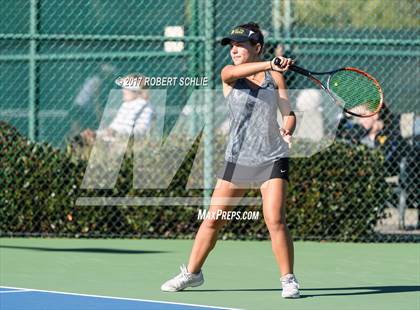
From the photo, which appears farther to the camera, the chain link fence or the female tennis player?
the chain link fence

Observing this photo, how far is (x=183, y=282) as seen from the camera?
7.50m

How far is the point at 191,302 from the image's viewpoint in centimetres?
709

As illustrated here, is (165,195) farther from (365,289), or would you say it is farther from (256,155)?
(256,155)

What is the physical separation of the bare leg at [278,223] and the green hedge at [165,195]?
13.0 ft

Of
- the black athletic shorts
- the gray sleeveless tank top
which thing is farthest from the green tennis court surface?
the gray sleeveless tank top

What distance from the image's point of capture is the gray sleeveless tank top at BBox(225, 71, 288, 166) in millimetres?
7438

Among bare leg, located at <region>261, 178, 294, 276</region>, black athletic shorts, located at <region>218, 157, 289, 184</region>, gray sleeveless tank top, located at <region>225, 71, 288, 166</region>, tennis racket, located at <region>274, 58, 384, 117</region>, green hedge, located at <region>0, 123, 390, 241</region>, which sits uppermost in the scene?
green hedge, located at <region>0, 123, 390, 241</region>

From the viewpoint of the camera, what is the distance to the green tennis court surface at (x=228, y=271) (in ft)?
24.0

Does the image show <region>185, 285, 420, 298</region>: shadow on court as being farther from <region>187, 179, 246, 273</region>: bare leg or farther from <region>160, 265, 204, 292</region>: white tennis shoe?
<region>187, 179, 246, 273</region>: bare leg

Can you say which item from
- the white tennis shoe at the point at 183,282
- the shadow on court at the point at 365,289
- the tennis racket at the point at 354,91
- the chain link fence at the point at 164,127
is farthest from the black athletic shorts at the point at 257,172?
the chain link fence at the point at 164,127

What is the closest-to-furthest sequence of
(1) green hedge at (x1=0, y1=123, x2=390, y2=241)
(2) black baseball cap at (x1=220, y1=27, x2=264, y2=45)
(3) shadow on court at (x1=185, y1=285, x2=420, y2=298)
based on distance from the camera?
(2) black baseball cap at (x1=220, y1=27, x2=264, y2=45) < (3) shadow on court at (x1=185, y1=285, x2=420, y2=298) < (1) green hedge at (x1=0, y1=123, x2=390, y2=241)

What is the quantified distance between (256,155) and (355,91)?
0.79 metres

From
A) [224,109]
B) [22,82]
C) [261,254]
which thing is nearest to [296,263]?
[261,254]

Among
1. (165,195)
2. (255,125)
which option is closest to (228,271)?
(255,125)
